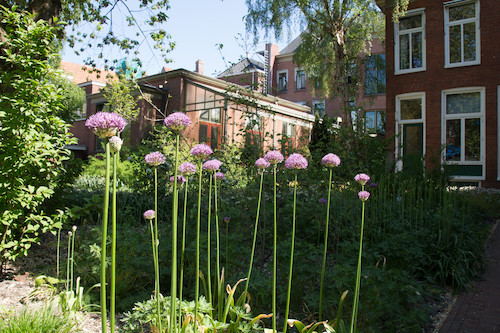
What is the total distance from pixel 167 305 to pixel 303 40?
12.8 meters

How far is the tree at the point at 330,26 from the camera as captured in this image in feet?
38.8

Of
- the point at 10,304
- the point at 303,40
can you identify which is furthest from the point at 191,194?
the point at 303,40

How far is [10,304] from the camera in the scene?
2807mm

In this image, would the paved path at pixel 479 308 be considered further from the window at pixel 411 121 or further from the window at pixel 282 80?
the window at pixel 282 80

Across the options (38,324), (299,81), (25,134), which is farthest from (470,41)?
(299,81)

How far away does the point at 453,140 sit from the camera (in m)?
11.6

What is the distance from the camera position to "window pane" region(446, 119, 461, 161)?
11.5 meters

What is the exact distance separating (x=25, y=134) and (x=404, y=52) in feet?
41.4

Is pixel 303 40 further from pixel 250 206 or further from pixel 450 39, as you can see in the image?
pixel 250 206

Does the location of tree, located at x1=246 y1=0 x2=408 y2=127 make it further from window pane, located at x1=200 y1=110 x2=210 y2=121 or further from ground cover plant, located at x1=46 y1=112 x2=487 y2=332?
ground cover plant, located at x1=46 y1=112 x2=487 y2=332

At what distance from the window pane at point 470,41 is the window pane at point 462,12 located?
0.30 metres

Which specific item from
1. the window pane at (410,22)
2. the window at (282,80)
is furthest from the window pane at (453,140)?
the window at (282,80)

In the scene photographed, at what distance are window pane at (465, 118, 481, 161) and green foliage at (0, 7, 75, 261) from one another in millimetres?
11819

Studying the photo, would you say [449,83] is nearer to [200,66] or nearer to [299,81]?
[299,81]
